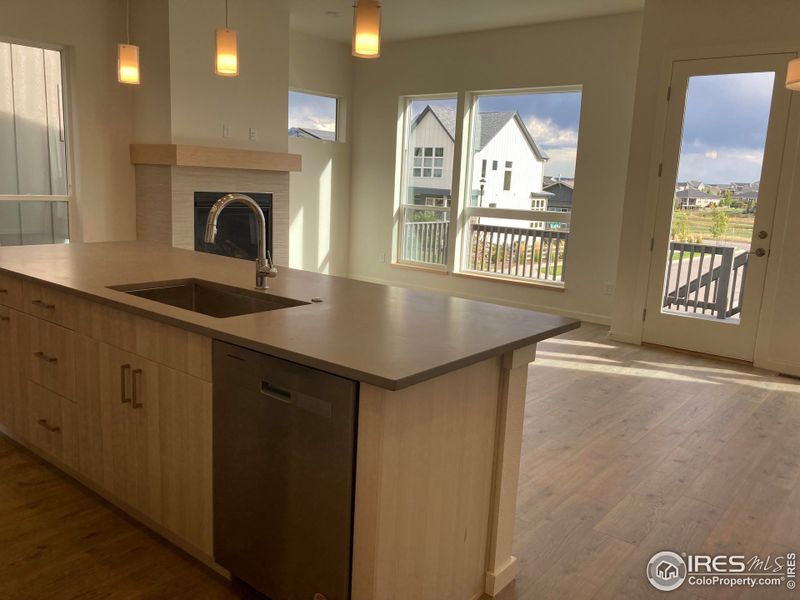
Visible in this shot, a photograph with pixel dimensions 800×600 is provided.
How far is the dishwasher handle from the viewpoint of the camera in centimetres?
163

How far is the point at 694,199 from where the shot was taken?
4.91m

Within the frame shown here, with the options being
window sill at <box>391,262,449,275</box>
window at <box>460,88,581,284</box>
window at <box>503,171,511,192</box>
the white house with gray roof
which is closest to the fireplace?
window sill at <box>391,262,449,275</box>

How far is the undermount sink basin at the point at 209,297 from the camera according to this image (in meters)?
2.37

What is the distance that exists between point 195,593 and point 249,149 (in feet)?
15.1

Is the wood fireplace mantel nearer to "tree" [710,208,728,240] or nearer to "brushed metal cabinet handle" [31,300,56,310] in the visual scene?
"brushed metal cabinet handle" [31,300,56,310]

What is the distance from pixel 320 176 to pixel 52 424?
202 inches

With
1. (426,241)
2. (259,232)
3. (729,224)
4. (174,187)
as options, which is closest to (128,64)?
(174,187)

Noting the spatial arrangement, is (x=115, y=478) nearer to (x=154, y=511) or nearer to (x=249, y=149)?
(x=154, y=511)

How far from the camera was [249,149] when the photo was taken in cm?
586

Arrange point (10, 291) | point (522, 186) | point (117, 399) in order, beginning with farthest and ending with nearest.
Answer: point (522, 186), point (10, 291), point (117, 399)

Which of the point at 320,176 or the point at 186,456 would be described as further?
the point at 320,176

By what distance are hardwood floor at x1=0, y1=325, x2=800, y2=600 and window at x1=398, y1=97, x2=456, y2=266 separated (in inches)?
134

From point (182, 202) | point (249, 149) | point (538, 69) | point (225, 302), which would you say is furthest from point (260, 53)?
point (225, 302)

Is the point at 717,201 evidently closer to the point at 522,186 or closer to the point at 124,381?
the point at 522,186
